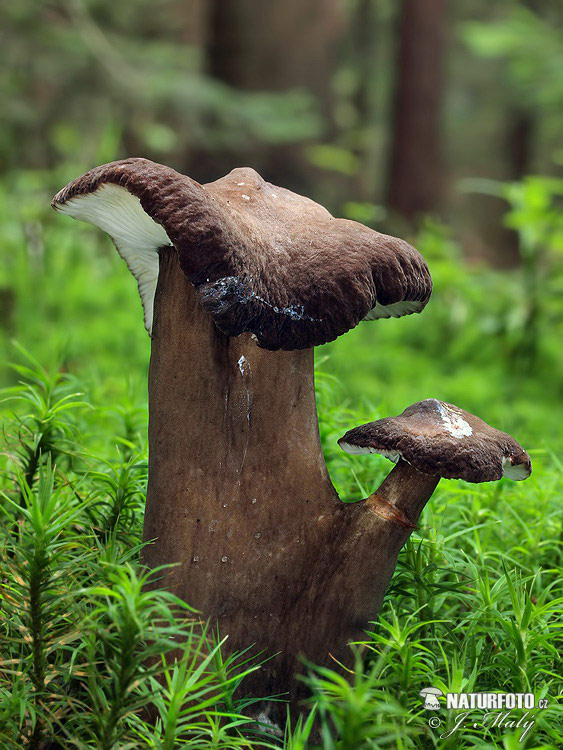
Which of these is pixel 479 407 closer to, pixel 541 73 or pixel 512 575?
pixel 512 575

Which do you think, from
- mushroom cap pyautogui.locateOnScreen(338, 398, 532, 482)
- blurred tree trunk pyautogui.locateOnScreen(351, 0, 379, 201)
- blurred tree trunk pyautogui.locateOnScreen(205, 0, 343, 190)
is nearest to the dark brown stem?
mushroom cap pyautogui.locateOnScreen(338, 398, 532, 482)

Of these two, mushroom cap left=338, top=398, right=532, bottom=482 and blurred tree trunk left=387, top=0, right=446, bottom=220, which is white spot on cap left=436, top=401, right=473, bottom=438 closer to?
mushroom cap left=338, top=398, right=532, bottom=482

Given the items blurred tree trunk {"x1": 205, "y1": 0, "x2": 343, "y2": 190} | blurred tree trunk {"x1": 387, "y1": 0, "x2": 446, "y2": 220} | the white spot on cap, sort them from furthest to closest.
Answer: blurred tree trunk {"x1": 387, "y1": 0, "x2": 446, "y2": 220} < blurred tree trunk {"x1": 205, "y1": 0, "x2": 343, "y2": 190} < the white spot on cap

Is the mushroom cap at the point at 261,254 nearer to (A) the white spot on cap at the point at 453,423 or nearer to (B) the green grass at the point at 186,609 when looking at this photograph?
(A) the white spot on cap at the point at 453,423

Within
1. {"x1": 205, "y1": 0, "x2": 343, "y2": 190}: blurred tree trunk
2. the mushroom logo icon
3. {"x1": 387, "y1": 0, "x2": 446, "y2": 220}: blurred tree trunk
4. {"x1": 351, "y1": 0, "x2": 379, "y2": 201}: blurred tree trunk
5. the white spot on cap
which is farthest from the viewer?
{"x1": 351, "y1": 0, "x2": 379, "y2": 201}: blurred tree trunk

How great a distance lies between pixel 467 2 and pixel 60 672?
2155 cm

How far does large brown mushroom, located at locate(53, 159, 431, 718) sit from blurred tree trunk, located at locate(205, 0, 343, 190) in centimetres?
743

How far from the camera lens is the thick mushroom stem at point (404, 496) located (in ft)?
5.90

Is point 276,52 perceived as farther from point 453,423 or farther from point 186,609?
point 186,609

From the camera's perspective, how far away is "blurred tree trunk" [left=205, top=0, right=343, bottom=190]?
29.9 ft

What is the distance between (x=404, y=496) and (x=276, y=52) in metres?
8.60

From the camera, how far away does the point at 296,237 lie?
1713mm

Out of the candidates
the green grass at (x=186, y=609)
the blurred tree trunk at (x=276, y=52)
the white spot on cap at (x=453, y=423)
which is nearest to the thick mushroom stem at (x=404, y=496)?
the white spot on cap at (x=453, y=423)

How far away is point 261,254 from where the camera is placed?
164cm
